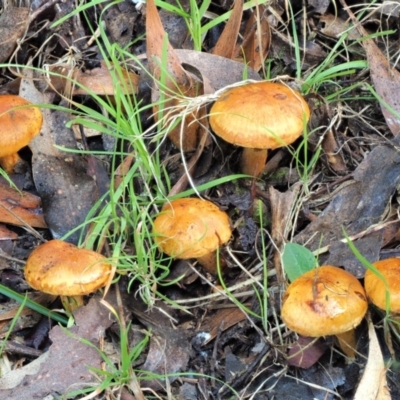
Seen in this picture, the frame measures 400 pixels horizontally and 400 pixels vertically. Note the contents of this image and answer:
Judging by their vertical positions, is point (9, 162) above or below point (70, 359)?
above

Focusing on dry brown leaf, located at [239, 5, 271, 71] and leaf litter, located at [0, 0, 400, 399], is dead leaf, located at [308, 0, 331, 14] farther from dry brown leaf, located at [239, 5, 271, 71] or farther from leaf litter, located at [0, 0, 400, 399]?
dry brown leaf, located at [239, 5, 271, 71]

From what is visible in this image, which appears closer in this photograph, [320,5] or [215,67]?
[215,67]

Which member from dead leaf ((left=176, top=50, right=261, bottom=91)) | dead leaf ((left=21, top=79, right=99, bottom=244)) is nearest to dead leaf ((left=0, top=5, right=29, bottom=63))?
dead leaf ((left=21, top=79, right=99, bottom=244))

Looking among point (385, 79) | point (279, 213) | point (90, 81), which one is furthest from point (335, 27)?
point (90, 81)

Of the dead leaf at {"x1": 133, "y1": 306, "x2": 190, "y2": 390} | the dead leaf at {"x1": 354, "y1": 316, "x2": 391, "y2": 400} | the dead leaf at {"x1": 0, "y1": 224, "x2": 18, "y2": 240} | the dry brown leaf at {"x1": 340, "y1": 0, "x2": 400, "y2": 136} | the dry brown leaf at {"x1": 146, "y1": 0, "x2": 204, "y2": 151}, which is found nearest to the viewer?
the dead leaf at {"x1": 354, "y1": 316, "x2": 391, "y2": 400}

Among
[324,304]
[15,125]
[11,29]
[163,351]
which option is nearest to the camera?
[324,304]

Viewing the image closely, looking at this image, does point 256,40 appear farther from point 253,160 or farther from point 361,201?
point 361,201

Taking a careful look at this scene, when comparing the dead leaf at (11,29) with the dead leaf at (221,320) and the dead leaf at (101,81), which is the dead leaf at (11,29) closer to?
the dead leaf at (101,81)
